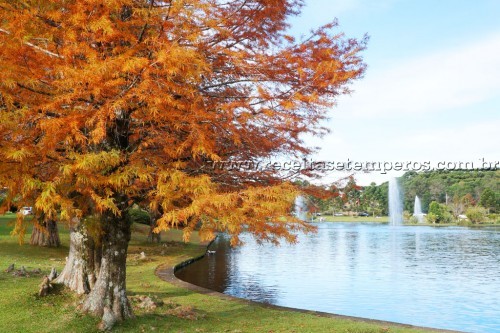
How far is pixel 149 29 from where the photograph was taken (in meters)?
8.92

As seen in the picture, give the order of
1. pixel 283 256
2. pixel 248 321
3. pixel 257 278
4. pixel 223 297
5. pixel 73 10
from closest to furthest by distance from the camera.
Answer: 1. pixel 73 10
2. pixel 248 321
3. pixel 223 297
4. pixel 257 278
5. pixel 283 256

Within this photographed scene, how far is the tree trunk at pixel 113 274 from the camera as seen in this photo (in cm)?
1084

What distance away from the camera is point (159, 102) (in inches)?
311

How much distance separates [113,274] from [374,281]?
49.2 feet

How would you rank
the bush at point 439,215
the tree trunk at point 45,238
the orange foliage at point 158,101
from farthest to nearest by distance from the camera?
the bush at point 439,215, the tree trunk at point 45,238, the orange foliage at point 158,101

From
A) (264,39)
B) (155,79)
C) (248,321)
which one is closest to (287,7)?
(264,39)

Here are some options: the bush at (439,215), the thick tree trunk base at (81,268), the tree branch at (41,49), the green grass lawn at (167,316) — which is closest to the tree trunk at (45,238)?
the green grass lawn at (167,316)

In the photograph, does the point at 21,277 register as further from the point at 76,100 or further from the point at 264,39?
the point at 264,39

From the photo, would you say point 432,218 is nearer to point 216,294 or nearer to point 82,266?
point 216,294

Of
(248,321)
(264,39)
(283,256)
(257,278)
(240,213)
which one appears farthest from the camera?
(283,256)

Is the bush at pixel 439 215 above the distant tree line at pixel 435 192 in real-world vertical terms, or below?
below

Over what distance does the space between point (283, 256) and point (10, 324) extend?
23.8 m

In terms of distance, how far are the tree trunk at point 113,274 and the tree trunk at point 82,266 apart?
8.39ft

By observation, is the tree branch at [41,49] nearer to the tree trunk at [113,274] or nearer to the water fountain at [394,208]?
the tree trunk at [113,274]
